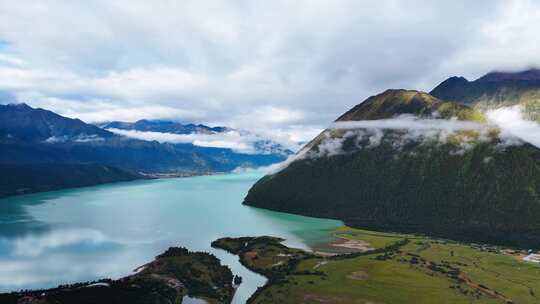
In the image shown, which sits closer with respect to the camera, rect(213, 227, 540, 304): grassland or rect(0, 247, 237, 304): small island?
rect(0, 247, 237, 304): small island

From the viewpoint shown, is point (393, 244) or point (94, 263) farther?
point (393, 244)

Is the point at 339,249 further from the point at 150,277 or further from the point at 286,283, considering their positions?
the point at 150,277

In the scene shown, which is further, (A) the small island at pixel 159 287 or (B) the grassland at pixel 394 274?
(B) the grassland at pixel 394 274

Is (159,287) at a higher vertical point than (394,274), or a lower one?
lower

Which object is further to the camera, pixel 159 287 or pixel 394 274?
pixel 394 274

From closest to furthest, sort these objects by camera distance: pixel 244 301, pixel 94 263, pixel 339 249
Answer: pixel 244 301, pixel 94 263, pixel 339 249

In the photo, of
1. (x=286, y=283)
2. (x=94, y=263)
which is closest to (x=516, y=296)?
(x=286, y=283)

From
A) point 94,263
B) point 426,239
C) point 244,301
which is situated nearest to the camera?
point 244,301
